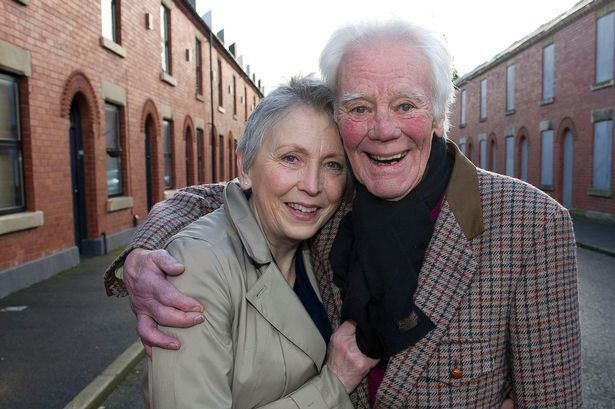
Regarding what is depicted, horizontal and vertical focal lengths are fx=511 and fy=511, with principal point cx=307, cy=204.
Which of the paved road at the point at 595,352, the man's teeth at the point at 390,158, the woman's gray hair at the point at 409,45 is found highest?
the woman's gray hair at the point at 409,45

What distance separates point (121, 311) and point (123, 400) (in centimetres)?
252

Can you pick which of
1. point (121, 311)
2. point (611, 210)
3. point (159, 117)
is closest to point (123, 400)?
point (121, 311)

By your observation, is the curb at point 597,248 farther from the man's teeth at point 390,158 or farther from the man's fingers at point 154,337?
the man's fingers at point 154,337

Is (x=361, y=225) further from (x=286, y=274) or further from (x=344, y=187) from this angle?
(x=286, y=274)

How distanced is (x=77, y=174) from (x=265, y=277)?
945 centimetres

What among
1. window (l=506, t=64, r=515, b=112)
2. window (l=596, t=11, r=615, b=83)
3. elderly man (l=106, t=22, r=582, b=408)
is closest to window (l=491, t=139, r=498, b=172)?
window (l=506, t=64, r=515, b=112)

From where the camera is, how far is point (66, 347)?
527 cm

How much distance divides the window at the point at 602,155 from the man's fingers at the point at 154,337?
17.0 meters

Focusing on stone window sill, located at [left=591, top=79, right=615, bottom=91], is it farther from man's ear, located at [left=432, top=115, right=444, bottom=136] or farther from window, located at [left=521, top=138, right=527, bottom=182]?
man's ear, located at [left=432, top=115, right=444, bottom=136]

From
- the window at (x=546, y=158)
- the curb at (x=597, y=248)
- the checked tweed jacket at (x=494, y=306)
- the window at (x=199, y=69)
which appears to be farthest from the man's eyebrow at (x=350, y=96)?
the window at (x=546, y=158)

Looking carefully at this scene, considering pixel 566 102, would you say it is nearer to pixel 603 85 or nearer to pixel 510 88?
pixel 603 85

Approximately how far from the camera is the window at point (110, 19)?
34.8 feet

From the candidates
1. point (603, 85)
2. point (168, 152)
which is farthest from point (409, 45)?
point (603, 85)

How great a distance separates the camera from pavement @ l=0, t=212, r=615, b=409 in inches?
166
